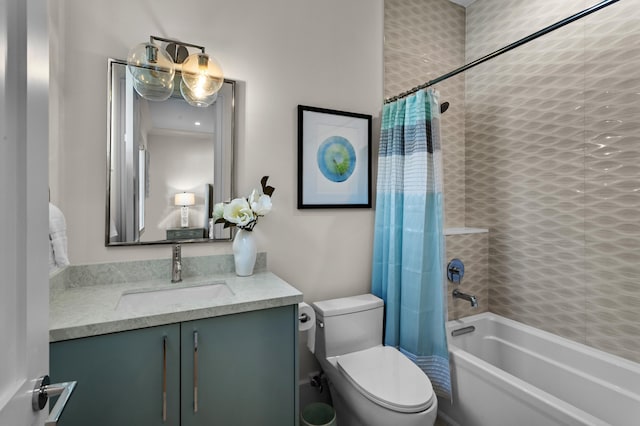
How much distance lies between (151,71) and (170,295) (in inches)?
42.9

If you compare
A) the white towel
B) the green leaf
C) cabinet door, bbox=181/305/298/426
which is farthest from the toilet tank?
the white towel

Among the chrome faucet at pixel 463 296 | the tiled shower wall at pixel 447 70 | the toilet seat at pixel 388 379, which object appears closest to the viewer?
the toilet seat at pixel 388 379

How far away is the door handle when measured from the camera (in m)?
0.55

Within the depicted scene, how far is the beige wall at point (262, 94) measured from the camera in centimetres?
146

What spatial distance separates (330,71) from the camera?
204 cm

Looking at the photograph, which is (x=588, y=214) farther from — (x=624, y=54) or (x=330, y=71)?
(x=330, y=71)

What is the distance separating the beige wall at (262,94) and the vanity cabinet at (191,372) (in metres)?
0.58

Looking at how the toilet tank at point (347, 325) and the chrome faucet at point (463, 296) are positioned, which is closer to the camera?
the toilet tank at point (347, 325)

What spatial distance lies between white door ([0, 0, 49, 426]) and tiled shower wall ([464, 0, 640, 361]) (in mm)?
2443

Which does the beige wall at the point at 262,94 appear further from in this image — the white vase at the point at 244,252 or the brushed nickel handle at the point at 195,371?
the brushed nickel handle at the point at 195,371

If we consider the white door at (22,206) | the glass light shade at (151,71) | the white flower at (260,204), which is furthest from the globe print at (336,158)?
the white door at (22,206)

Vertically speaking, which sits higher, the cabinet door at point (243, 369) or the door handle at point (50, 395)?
the door handle at point (50, 395)

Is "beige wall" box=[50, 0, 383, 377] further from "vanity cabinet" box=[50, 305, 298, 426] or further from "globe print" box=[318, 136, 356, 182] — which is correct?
"vanity cabinet" box=[50, 305, 298, 426]

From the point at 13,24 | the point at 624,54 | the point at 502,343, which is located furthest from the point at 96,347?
the point at 624,54
